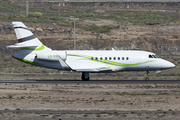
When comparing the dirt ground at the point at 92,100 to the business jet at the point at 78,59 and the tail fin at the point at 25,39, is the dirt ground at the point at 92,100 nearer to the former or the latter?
the business jet at the point at 78,59

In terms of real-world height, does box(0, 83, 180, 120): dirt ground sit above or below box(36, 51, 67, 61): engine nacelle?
below

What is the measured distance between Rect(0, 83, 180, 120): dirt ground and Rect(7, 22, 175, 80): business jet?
21.2 feet

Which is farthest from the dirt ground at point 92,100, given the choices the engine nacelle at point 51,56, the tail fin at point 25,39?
the tail fin at point 25,39

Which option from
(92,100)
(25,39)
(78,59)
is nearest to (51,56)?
(78,59)

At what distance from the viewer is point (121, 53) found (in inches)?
1586

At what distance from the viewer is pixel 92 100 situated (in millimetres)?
24656

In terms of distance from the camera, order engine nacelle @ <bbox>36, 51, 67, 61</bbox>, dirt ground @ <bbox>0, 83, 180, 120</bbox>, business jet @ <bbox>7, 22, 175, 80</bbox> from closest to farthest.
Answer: dirt ground @ <bbox>0, 83, 180, 120</bbox>
engine nacelle @ <bbox>36, 51, 67, 61</bbox>
business jet @ <bbox>7, 22, 175, 80</bbox>

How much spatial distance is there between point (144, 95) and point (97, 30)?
64.0 meters

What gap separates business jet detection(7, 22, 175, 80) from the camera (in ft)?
129

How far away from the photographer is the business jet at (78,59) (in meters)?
39.4

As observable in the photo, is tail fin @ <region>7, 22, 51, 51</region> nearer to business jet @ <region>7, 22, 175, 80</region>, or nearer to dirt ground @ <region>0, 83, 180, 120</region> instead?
business jet @ <region>7, 22, 175, 80</region>

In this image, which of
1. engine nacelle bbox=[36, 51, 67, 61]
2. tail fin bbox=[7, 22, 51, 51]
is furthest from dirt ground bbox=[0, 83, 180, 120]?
tail fin bbox=[7, 22, 51, 51]

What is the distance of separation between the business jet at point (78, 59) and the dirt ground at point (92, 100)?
645 centimetres

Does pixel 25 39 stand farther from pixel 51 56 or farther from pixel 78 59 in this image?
pixel 78 59
